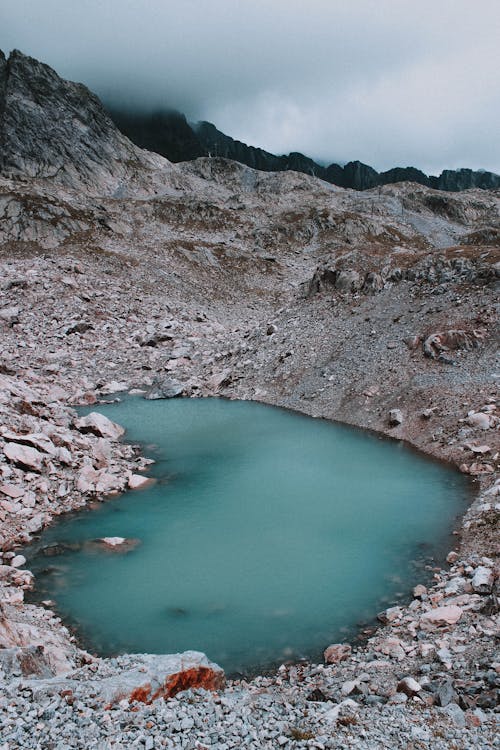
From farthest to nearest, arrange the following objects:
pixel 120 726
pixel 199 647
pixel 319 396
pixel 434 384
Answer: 1. pixel 319 396
2. pixel 434 384
3. pixel 199 647
4. pixel 120 726

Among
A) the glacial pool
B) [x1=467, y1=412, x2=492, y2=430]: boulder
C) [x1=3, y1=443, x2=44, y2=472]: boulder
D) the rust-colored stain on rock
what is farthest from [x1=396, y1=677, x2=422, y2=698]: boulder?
[x1=467, y1=412, x2=492, y2=430]: boulder

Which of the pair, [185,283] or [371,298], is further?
[185,283]

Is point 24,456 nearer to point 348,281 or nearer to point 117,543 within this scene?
point 117,543

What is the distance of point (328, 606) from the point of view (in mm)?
17078

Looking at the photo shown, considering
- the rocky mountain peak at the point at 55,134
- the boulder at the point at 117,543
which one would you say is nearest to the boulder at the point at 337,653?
the boulder at the point at 117,543

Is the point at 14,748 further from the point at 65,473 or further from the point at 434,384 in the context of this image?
the point at 434,384

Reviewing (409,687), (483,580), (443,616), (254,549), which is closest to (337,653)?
(443,616)

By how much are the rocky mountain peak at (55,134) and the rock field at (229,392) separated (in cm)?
219

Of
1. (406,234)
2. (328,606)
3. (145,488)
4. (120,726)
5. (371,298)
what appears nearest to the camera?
(120,726)

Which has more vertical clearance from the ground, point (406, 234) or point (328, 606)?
point (406, 234)

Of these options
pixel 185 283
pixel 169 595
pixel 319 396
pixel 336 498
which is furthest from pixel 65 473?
pixel 185 283

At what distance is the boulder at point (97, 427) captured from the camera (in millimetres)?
32875

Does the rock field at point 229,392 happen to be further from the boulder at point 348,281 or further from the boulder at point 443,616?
the boulder at point 348,281

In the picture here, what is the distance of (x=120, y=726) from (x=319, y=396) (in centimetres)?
3352
